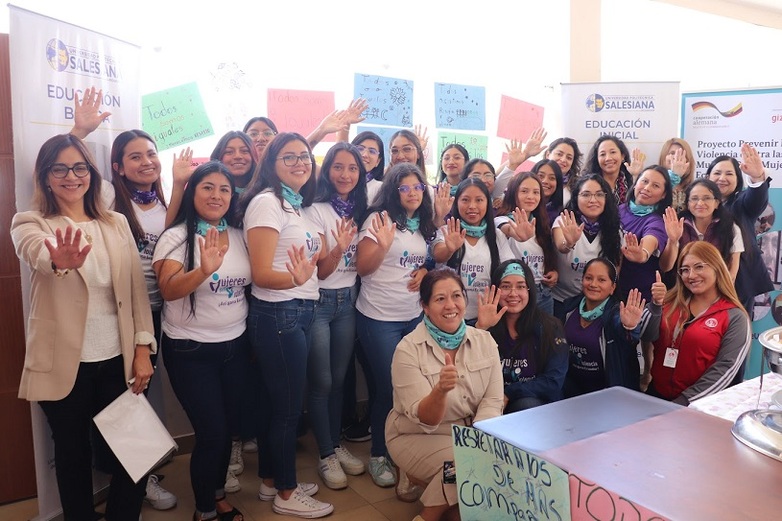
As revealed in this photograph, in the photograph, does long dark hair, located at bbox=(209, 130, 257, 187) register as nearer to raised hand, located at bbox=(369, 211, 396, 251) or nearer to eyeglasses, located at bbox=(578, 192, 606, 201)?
raised hand, located at bbox=(369, 211, 396, 251)

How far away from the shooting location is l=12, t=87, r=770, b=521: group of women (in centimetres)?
208

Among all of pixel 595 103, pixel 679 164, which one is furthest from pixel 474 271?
pixel 595 103

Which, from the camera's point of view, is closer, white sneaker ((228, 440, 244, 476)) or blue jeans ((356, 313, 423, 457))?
blue jeans ((356, 313, 423, 457))

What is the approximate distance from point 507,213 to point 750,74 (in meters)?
5.02

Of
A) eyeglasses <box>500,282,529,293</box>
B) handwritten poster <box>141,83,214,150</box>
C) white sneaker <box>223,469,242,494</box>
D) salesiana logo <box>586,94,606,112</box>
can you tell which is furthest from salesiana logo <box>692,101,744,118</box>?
white sneaker <box>223,469,242,494</box>

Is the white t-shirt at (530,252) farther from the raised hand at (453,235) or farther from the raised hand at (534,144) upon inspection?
the raised hand at (534,144)

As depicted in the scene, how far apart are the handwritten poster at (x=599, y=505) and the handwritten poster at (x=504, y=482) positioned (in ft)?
0.05

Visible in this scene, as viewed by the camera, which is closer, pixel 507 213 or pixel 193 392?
pixel 193 392

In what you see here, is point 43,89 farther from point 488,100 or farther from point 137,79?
point 488,100

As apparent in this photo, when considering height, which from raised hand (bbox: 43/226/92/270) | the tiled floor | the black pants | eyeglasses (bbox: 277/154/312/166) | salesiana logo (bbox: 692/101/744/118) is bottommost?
the tiled floor

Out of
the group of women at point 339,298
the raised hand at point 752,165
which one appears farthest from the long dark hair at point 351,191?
the raised hand at point 752,165

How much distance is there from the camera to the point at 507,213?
3.19 meters

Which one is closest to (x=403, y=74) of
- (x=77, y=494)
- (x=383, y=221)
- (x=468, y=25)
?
(x=468, y=25)

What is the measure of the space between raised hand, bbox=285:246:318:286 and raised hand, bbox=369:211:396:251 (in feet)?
1.17
